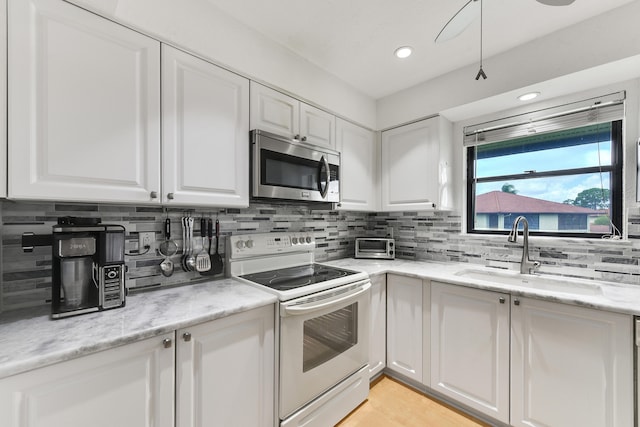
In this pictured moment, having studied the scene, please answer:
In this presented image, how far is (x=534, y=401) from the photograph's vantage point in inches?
60.2

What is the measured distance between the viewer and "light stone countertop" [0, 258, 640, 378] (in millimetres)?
868

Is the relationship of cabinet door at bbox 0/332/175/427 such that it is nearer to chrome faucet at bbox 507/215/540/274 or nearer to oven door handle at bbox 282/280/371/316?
oven door handle at bbox 282/280/371/316

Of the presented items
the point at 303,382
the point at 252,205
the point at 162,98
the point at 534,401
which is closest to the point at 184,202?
the point at 162,98

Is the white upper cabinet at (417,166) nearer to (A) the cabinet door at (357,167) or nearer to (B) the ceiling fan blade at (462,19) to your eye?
(A) the cabinet door at (357,167)

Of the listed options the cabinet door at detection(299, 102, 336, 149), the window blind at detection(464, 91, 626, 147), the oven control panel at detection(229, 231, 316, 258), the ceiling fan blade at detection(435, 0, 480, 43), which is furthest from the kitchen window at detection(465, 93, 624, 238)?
the oven control panel at detection(229, 231, 316, 258)

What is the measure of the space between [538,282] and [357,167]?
64.0 inches

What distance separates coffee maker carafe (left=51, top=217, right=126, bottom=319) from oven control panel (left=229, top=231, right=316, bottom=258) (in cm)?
68

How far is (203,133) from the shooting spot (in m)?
1.48

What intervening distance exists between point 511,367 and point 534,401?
0.18 metres

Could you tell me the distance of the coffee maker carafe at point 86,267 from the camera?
111 centimetres

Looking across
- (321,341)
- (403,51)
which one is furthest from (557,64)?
(321,341)

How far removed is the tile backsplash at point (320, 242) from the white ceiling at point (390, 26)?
1.18m

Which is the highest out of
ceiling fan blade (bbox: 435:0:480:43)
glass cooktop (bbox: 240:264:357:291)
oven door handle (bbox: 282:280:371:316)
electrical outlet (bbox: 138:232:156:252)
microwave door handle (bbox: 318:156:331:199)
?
ceiling fan blade (bbox: 435:0:480:43)

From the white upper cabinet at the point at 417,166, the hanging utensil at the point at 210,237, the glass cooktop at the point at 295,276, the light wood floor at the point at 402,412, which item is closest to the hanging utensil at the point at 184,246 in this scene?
the hanging utensil at the point at 210,237
